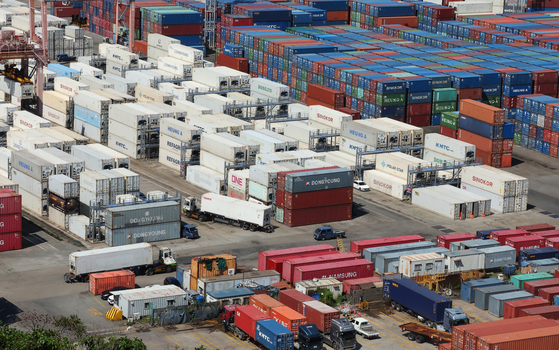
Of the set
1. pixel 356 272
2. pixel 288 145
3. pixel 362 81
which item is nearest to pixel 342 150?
pixel 288 145

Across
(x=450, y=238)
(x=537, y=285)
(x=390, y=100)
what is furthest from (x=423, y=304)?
(x=390, y=100)

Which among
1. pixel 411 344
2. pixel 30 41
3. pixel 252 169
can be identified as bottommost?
pixel 411 344

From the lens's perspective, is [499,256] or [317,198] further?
[317,198]

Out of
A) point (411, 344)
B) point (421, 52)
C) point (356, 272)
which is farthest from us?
point (421, 52)

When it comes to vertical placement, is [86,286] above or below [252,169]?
below

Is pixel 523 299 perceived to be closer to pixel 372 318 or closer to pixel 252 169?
pixel 372 318

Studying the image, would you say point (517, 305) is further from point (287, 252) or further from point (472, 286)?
point (287, 252)

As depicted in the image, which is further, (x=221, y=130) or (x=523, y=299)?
(x=221, y=130)

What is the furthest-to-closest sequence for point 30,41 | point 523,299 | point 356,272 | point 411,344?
point 30,41, point 356,272, point 523,299, point 411,344
